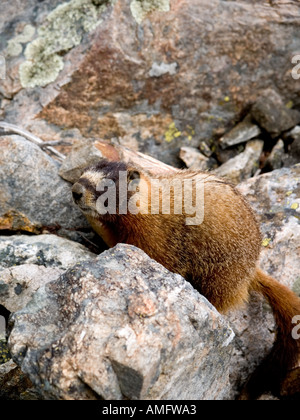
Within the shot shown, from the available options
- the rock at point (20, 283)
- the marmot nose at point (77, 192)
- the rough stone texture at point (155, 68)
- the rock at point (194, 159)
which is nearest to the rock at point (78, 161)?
the marmot nose at point (77, 192)

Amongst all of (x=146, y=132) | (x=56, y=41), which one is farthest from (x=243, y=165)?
(x=56, y=41)

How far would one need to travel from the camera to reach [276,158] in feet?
25.4

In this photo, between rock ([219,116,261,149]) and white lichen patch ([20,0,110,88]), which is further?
rock ([219,116,261,149])

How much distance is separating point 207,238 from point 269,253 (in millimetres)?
1109

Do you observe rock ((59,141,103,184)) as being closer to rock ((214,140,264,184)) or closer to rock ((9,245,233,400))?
rock ((214,140,264,184))

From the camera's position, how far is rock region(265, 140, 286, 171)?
7746 mm

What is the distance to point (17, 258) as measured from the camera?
17.7ft

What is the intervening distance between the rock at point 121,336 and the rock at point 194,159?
377 cm

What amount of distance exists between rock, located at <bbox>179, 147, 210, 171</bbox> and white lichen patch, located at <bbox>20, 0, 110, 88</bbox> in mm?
2329

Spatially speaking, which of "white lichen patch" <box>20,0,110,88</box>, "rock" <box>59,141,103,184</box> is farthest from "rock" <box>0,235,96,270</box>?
"white lichen patch" <box>20,0,110,88</box>

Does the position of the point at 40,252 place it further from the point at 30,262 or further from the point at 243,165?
the point at 243,165

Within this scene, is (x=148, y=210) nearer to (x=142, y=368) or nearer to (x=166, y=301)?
(x=166, y=301)
